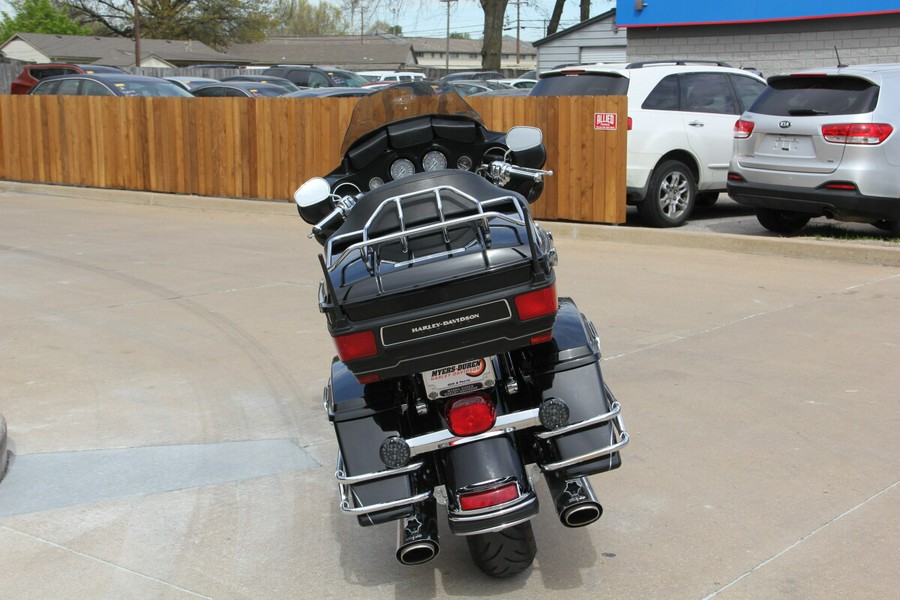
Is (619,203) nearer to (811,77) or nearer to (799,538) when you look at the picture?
(811,77)

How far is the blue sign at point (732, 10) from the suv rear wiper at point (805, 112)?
1179cm

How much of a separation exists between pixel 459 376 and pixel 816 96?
723 centimetres

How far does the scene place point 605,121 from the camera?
11242mm

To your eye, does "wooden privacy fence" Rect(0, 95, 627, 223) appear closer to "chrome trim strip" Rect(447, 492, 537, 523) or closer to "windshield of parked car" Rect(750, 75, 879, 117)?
"windshield of parked car" Rect(750, 75, 879, 117)

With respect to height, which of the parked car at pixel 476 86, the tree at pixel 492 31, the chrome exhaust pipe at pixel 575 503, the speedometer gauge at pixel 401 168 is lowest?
the chrome exhaust pipe at pixel 575 503

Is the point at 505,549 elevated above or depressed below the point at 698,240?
below

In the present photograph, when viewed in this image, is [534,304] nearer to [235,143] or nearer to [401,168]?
[401,168]

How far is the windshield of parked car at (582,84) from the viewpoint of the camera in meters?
11.5

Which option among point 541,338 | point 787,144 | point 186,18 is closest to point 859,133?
point 787,144

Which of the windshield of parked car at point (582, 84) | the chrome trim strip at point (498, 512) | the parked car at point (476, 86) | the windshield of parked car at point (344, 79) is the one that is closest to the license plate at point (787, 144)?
the windshield of parked car at point (582, 84)

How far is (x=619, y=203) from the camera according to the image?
11.3 m

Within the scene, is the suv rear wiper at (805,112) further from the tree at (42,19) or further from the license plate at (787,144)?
the tree at (42,19)

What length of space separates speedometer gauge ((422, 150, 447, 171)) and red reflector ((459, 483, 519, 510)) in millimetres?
1745

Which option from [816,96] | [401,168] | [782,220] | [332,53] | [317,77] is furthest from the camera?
Result: [332,53]
